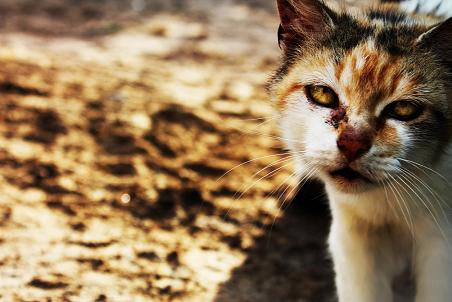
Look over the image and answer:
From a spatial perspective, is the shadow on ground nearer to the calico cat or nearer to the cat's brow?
the calico cat

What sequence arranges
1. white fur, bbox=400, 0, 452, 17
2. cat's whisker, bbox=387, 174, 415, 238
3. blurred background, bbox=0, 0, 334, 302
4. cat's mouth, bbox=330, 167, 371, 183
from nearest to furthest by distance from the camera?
cat's mouth, bbox=330, 167, 371, 183 < cat's whisker, bbox=387, 174, 415, 238 < white fur, bbox=400, 0, 452, 17 < blurred background, bbox=0, 0, 334, 302

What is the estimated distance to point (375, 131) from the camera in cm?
192

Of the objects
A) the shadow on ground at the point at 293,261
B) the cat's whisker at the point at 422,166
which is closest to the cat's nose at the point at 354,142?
the cat's whisker at the point at 422,166

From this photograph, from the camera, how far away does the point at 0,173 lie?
10.3 feet

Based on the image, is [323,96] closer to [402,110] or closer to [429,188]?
[402,110]

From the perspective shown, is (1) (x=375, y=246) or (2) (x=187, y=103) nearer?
(1) (x=375, y=246)

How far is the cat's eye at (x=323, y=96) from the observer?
6.75 ft

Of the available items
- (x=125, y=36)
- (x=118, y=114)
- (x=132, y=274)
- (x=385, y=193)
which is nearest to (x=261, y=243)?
(x=132, y=274)

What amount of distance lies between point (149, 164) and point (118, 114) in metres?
0.47

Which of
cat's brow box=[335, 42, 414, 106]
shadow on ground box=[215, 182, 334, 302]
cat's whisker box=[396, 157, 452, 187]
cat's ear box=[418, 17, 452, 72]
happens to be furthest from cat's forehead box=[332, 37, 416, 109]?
shadow on ground box=[215, 182, 334, 302]

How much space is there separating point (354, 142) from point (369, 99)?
179 mm

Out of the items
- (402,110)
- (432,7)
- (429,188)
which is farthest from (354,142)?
(432,7)

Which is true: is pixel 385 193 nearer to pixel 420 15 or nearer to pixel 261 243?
pixel 420 15

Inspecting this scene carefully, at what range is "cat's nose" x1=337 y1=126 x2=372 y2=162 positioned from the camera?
6.17 ft
